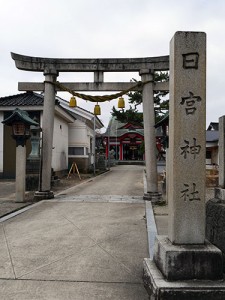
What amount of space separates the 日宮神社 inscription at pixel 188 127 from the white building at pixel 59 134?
15193 mm

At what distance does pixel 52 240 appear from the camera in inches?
231

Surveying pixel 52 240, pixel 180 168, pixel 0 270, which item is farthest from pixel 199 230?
pixel 52 240

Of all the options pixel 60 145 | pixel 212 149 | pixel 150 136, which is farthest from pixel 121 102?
pixel 212 149

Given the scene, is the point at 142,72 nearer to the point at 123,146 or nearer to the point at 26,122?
the point at 26,122

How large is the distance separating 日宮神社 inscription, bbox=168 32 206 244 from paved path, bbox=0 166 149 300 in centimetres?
112

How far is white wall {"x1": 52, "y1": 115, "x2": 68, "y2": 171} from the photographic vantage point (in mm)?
20516

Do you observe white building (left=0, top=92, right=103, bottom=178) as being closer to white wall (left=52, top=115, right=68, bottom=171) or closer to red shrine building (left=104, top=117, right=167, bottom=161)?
white wall (left=52, top=115, right=68, bottom=171)

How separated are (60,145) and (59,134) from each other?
33.4 inches

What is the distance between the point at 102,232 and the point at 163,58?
6.71m

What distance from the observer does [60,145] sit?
22141 mm

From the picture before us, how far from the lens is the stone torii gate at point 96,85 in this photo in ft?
35.1

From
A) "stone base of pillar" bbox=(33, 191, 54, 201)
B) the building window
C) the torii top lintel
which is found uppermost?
the torii top lintel

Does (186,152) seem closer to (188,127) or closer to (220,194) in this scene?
(188,127)

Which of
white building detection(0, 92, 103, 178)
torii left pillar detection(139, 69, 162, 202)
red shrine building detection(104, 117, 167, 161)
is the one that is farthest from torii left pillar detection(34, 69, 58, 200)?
red shrine building detection(104, 117, 167, 161)
